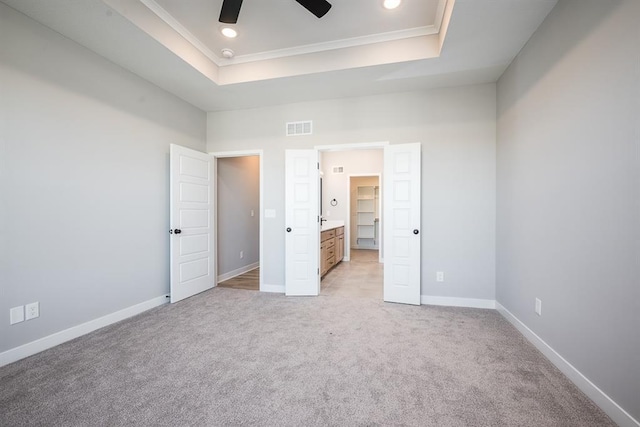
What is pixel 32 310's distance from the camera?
2.18m

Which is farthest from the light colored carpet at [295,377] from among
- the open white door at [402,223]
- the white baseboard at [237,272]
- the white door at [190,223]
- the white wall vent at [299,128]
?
the white wall vent at [299,128]

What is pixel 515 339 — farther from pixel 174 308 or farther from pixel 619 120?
pixel 174 308

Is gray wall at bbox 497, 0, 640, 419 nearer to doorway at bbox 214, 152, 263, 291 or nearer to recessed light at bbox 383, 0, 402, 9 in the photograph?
recessed light at bbox 383, 0, 402, 9

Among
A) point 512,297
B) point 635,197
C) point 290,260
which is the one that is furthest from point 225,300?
point 635,197

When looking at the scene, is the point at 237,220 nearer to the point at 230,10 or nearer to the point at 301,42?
the point at 301,42

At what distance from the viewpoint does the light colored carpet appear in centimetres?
151

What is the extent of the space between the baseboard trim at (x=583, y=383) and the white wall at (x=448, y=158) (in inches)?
36.2

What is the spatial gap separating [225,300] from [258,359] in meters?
1.65

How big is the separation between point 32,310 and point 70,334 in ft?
1.34

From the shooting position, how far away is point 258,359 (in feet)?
6.91

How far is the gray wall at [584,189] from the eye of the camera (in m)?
1.39

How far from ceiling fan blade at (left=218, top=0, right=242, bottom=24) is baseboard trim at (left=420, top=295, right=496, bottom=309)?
3.60 meters

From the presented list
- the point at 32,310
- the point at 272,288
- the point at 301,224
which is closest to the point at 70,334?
the point at 32,310

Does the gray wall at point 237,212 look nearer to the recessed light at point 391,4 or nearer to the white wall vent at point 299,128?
the white wall vent at point 299,128
